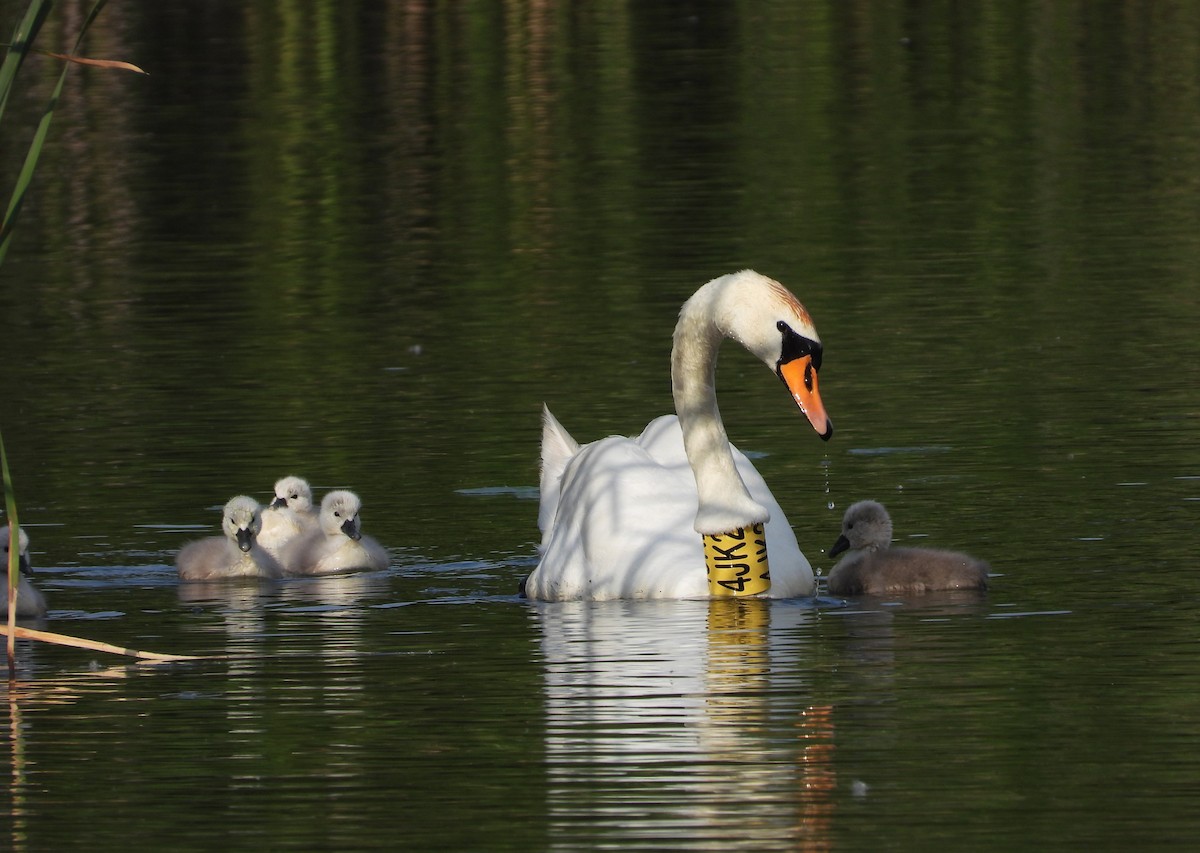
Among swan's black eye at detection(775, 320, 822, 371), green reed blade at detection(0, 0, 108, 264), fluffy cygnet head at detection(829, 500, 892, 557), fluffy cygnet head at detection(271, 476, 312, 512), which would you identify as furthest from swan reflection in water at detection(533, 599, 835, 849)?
fluffy cygnet head at detection(271, 476, 312, 512)

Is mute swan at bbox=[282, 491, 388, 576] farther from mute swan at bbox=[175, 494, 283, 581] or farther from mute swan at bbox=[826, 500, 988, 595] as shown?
mute swan at bbox=[826, 500, 988, 595]

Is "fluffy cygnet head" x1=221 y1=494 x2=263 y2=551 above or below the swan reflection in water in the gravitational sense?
above

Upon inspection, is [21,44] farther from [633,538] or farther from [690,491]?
[690,491]

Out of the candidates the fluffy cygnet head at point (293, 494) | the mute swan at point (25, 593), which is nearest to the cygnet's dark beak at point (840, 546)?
the fluffy cygnet head at point (293, 494)

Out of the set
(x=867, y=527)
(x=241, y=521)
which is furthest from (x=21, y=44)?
(x=241, y=521)

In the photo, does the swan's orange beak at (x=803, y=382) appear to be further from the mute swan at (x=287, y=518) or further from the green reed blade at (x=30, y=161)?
the green reed blade at (x=30, y=161)

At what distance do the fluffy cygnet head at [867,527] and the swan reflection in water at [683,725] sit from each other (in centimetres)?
70

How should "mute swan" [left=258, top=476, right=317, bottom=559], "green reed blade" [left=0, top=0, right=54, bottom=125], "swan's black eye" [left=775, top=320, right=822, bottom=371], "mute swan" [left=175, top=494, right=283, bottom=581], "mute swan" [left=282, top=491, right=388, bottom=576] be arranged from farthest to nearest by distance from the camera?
1. "mute swan" [left=258, top=476, right=317, bottom=559]
2. "mute swan" [left=282, top=491, right=388, bottom=576]
3. "mute swan" [left=175, top=494, right=283, bottom=581]
4. "swan's black eye" [left=775, top=320, right=822, bottom=371]
5. "green reed blade" [left=0, top=0, right=54, bottom=125]

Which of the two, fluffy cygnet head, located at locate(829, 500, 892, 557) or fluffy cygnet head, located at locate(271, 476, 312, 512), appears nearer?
fluffy cygnet head, located at locate(829, 500, 892, 557)

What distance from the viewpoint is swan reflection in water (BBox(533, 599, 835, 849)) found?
751 centimetres

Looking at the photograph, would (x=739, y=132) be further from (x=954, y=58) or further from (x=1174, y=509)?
(x=1174, y=509)

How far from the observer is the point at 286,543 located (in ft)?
42.7

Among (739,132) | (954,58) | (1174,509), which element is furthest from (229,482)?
(954,58)

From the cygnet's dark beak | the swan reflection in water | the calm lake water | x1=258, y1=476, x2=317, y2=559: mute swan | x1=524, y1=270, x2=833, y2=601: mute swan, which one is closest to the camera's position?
the swan reflection in water
